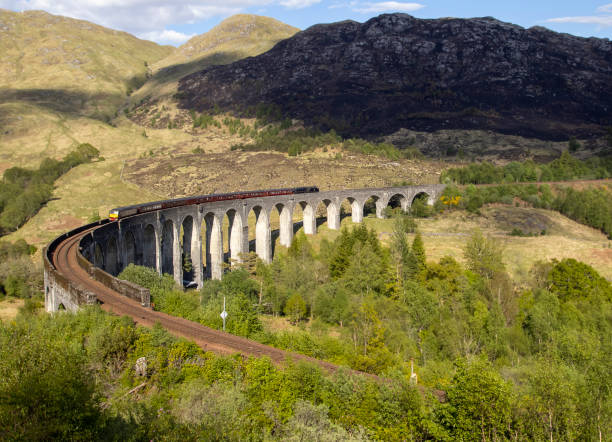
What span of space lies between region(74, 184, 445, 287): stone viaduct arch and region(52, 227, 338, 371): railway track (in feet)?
31.5

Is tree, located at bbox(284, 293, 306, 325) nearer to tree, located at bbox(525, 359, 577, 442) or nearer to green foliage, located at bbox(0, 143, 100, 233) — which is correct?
tree, located at bbox(525, 359, 577, 442)

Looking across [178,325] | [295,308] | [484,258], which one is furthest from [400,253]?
[178,325]

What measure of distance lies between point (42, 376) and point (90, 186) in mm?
105389

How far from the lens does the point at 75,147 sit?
5891 inches

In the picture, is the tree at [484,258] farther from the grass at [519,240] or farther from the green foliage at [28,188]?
the green foliage at [28,188]

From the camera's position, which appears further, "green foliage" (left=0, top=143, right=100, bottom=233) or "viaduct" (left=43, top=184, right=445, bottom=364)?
"green foliage" (left=0, top=143, right=100, bottom=233)

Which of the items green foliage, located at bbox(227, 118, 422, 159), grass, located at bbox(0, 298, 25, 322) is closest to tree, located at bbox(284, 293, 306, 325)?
grass, located at bbox(0, 298, 25, 322)

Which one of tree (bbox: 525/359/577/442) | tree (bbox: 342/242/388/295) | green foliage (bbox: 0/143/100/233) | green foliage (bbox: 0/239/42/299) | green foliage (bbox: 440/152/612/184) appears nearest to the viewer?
tree (bbox: 525/359/577/442)

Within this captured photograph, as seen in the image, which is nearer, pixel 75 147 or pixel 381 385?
pixel 381 385

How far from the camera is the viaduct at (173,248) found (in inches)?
1053

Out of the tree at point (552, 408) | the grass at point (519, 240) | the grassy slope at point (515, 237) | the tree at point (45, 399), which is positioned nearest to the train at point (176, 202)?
the grassy slope at point (515, 237)

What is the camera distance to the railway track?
22516 millimetres

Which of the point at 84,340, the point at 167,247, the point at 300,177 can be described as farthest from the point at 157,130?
the point at 84,340

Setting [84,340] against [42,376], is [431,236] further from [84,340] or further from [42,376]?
[42,376]
